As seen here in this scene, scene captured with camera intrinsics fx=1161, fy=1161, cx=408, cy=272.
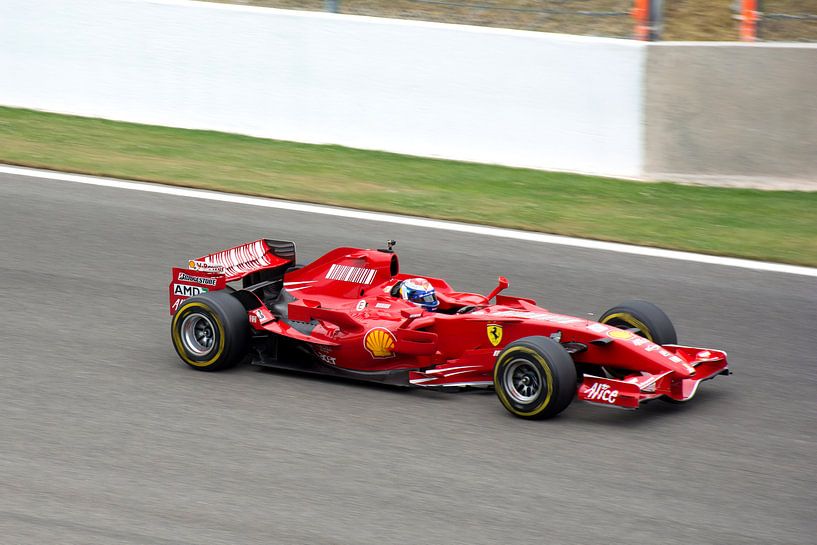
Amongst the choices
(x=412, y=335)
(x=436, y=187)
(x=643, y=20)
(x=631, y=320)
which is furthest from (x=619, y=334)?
(x=643, y=20)

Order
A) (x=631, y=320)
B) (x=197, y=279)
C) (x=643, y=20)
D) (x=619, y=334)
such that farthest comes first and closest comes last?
1. (x=643, y=20)
2. (x=197, y=279)
3. (x=631, y=320)
4. (x=619, y=334)

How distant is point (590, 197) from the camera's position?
12.2 m

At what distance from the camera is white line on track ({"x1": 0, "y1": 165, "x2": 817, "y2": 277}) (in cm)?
1041

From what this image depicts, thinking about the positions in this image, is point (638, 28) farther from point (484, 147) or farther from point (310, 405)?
point (310, 405)

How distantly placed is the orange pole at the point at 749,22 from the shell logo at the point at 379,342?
7661 mm

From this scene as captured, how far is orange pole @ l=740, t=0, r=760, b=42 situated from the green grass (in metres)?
1.94

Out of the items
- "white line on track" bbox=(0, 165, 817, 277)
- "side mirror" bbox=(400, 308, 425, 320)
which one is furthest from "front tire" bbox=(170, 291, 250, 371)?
"white line on track" bbox=(0, 165, 817, 277)

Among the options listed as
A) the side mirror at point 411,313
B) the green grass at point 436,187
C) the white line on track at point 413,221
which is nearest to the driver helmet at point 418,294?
the side mirror at point 411,313

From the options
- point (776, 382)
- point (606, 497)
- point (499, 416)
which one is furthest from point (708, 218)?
point (606, 497)

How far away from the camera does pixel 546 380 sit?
6.61 meters

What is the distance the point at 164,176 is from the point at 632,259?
5110mm

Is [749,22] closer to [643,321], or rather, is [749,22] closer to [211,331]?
[643,321]

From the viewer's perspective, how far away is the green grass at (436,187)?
11250 millimetres

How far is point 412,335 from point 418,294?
17.3 inches
